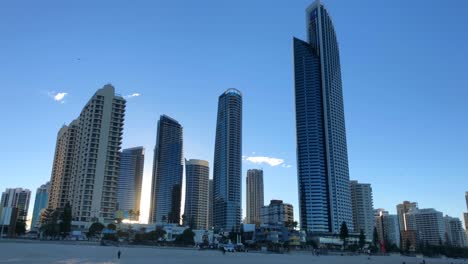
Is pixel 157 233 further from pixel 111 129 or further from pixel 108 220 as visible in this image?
pixel 111 129

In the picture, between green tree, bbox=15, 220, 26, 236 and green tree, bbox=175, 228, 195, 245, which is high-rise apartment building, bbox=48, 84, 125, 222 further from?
green tree, bbox=175, 228, 195, 245

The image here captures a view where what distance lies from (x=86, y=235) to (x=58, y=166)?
69.0 meters

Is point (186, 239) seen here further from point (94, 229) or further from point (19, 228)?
point (19, 228)

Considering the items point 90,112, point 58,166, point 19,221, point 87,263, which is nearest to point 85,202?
point 19,221

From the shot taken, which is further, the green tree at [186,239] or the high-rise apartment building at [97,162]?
the high-rise apartment building at [97,162]

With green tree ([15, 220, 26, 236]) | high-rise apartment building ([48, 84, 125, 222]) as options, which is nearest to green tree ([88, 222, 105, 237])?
high-rise apartment building ([48, 84, 125, 222])

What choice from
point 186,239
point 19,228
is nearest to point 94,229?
point 19,228

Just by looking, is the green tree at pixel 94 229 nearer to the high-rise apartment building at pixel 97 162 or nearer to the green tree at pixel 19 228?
the high-rise apartment building at pixel 97 162

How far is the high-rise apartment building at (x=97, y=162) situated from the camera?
151 metres

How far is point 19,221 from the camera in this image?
142 meters

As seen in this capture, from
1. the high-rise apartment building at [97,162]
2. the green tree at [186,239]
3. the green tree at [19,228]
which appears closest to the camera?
the green tree at [19,228]

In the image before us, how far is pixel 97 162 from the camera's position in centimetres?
15475

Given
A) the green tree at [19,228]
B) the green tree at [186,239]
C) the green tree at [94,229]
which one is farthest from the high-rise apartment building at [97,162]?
the green tree at [186,239]

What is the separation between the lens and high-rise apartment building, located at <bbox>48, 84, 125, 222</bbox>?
151 m
